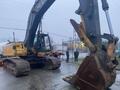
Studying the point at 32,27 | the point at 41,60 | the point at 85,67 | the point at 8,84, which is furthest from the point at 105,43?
the point at 41,60

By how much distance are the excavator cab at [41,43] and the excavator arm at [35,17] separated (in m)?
0.39

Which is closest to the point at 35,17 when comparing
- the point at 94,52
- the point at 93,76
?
the point at 94,52

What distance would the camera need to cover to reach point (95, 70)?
10.4 meters

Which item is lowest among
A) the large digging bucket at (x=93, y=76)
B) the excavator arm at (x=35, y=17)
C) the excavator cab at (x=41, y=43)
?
the large digging bucket at (x=93, y=76)

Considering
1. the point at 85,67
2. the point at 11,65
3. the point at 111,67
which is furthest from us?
the point at 11,65

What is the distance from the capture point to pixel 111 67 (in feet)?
33.7

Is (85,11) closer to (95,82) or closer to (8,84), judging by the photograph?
(95,82)

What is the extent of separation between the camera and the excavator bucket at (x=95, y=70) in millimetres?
10250

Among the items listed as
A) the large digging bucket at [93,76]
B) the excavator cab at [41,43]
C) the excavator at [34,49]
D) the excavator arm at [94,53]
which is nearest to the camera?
the large digging bucket at [93,76]

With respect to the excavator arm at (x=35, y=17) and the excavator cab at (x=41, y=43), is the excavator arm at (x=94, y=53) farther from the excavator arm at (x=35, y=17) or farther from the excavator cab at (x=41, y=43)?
the excavator cab at (x=41, y=43)

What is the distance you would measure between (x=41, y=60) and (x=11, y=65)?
2.80m

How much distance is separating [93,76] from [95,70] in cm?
25

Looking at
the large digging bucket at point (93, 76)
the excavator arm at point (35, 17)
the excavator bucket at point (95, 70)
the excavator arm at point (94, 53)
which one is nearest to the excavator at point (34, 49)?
the excavator arm at point (35, 17)

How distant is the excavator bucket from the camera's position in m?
10.2
